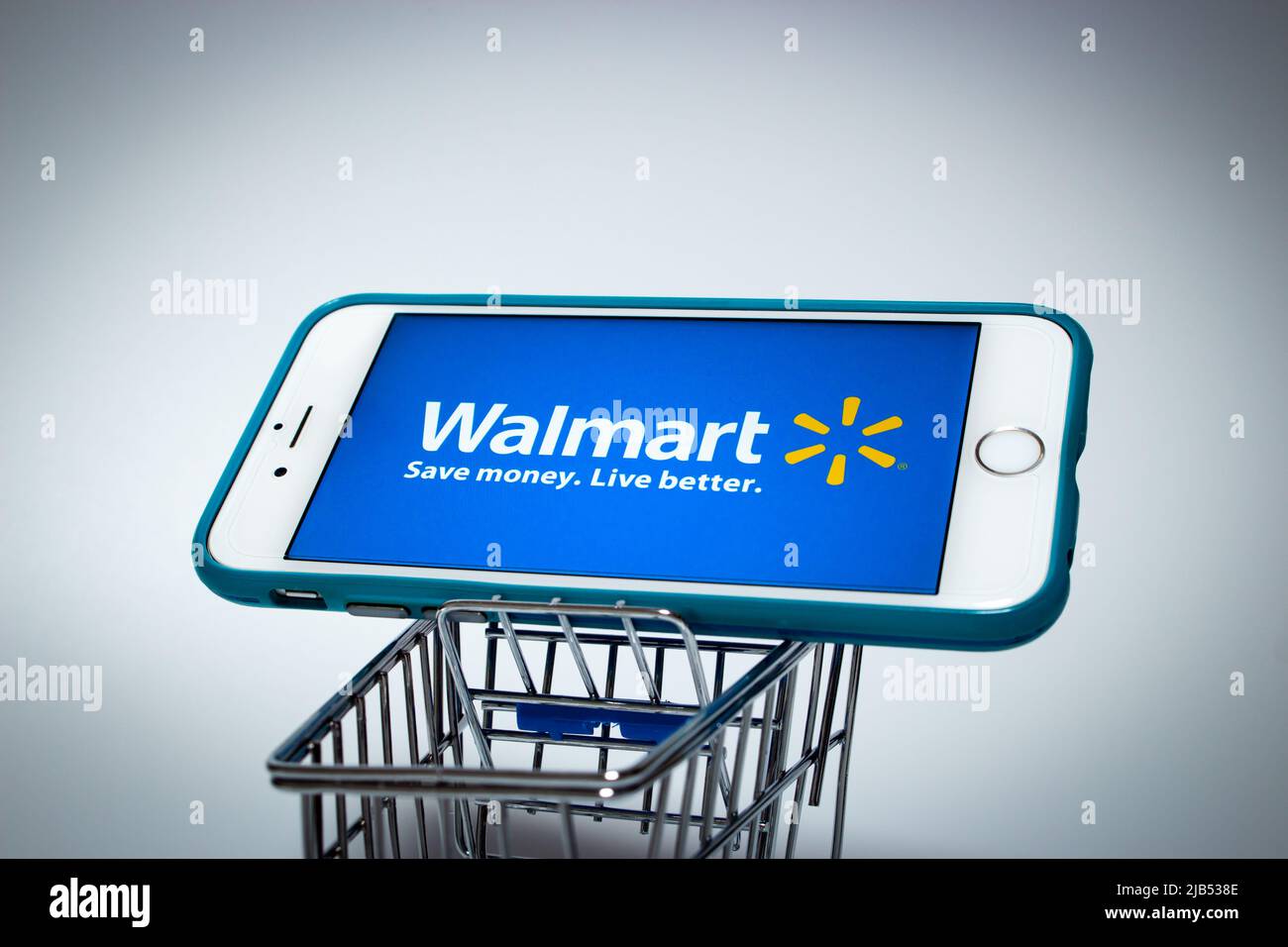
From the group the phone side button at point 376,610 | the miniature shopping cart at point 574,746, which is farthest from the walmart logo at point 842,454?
the phone side button at point 376,610

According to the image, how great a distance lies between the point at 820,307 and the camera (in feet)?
6.28

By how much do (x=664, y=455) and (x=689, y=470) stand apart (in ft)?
0.13

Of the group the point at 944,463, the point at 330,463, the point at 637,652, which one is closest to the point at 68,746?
the point at 330,463

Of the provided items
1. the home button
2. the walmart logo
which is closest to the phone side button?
the walmart logo

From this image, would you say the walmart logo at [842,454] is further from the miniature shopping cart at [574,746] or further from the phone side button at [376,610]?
the phone side button at [376,610]

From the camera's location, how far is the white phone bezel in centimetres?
161

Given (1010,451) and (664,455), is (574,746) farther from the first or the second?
(1010,451)

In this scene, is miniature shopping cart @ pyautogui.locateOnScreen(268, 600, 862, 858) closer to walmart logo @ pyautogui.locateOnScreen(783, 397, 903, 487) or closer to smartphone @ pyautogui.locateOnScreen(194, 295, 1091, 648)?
smartphone @ pyautogui.locateOnScreen(194, 295, 1091, 648)

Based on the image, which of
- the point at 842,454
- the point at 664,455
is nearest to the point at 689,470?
the point at 664,455

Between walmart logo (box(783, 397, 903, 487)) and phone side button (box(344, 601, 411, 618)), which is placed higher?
walmart logo (box(783, 397, 903, 487))

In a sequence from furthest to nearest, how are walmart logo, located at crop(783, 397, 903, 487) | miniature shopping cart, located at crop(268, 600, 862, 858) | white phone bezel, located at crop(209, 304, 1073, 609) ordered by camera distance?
walmart logo, located at crop(783, 397, 903, 487) < white phone bezel, located at crop(209, 304, 1073, 609) < miniature shopping cart, located at crop(268, 600, 862, 858)

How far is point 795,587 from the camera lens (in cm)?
164
